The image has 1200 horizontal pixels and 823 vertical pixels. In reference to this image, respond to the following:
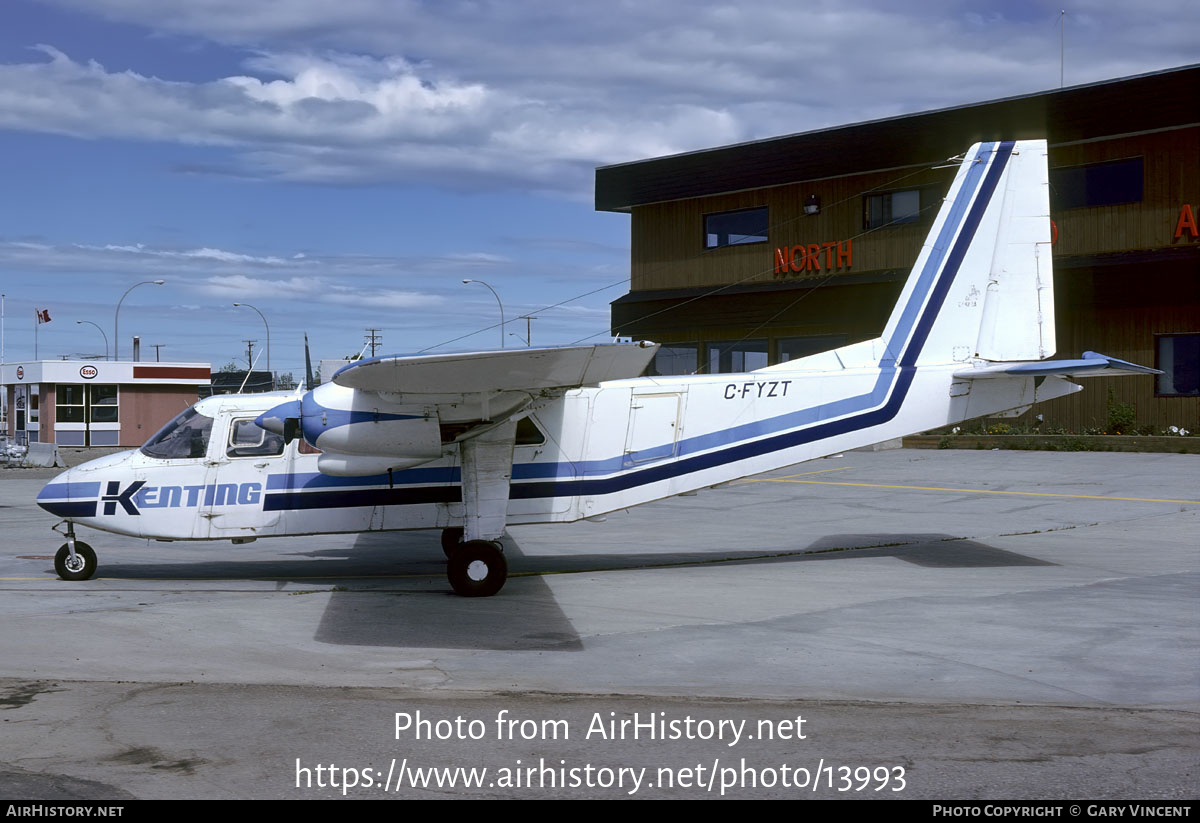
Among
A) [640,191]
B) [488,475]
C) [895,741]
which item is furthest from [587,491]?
[640,191]

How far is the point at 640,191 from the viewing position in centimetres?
4666

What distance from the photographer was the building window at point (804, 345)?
41.2 m

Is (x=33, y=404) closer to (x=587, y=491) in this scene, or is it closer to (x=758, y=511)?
(x=758, y=511)

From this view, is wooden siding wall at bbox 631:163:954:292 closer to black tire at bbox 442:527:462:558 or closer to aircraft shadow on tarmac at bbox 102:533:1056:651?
aircraft shadow on tarmac at bbox 102:533:1056:651

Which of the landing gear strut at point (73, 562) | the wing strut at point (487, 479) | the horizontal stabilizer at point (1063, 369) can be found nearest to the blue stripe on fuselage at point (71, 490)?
the landing gear strut at point (73, 562)

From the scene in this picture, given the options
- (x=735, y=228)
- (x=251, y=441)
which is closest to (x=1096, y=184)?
(x=735, y=228)

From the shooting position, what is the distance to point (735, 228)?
147 ft

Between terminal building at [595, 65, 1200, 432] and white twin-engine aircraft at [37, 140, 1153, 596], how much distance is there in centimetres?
1271

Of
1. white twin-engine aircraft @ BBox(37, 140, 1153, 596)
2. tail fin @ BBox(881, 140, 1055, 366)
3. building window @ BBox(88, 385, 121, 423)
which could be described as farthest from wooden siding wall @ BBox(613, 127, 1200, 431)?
building window @ BBox(88, 385, 121, 423)

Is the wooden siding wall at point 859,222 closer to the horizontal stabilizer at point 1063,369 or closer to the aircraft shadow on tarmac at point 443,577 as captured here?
the aircraft shadow on tarmac at point 443,577

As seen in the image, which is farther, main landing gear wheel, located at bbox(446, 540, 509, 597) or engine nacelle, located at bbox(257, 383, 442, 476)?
main landing gear wheel, located at bbox(446, 540, 509, 597)

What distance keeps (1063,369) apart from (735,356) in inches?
1201

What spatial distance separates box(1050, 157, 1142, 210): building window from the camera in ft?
113

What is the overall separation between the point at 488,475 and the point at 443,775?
303 inches
